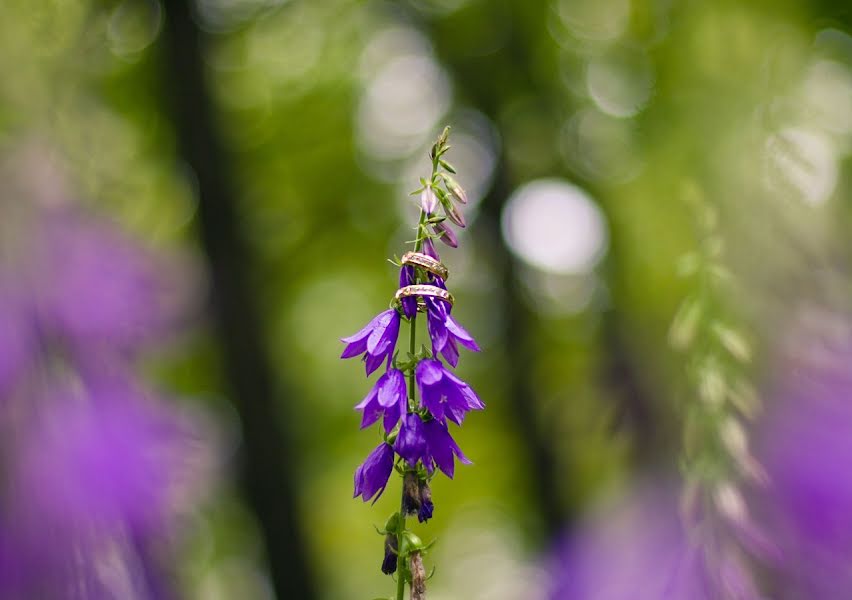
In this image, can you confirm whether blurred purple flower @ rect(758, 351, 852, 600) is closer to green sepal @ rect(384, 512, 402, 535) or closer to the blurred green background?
the blurred green background

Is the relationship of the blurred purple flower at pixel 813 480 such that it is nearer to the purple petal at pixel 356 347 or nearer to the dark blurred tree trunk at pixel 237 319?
the purple petal at pixel 356 347

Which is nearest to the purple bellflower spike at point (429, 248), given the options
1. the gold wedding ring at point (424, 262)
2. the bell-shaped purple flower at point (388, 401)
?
the gold wedding ring at point (424, 262)

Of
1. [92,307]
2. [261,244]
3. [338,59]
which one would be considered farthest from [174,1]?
[92,307]

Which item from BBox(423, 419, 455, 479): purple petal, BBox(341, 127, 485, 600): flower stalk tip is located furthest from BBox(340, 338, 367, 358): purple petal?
BBox(423, 419, 455, 479): purple petal

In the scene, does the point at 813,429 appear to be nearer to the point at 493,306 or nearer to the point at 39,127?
the point at 39,127

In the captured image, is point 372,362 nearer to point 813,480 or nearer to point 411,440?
point 411,440
